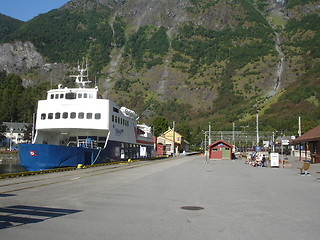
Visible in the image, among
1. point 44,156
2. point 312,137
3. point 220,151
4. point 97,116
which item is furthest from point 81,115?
point 220,151

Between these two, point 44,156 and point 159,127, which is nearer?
point 44,156

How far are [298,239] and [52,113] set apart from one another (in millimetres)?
32398

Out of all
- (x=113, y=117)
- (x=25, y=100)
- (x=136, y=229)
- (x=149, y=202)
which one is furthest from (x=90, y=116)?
(x=25, y=100)

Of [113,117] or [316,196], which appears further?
[113,117]

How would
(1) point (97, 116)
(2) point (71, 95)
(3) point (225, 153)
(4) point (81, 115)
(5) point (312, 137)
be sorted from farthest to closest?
(3) point (225, 153)
(5) point (312, 137)
(2) point (71, 95)
(1) point (97, 116)
(4) point (81, 115)

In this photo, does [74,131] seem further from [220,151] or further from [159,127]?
[159,127]

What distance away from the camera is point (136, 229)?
8.01m

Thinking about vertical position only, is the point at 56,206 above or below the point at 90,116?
below

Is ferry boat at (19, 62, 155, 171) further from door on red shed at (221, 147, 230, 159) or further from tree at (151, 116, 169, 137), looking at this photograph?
tree at (151, 116, 169, 137)

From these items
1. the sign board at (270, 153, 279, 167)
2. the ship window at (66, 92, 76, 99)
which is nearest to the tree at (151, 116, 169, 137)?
the ship window at (66, 92, 76, 99)

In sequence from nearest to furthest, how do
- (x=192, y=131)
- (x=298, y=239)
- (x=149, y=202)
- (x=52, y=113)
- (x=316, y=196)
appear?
1. (x=298, y=239)
2. (x=149, y=202)
3. (x=316, y=196)
4. (x=52, y=113)
5. (x=192, y=131)

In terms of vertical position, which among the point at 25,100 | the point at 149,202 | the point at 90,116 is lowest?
the point at 149,202

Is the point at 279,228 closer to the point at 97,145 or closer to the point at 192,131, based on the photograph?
the point at 97,145

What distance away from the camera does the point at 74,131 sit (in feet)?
125
